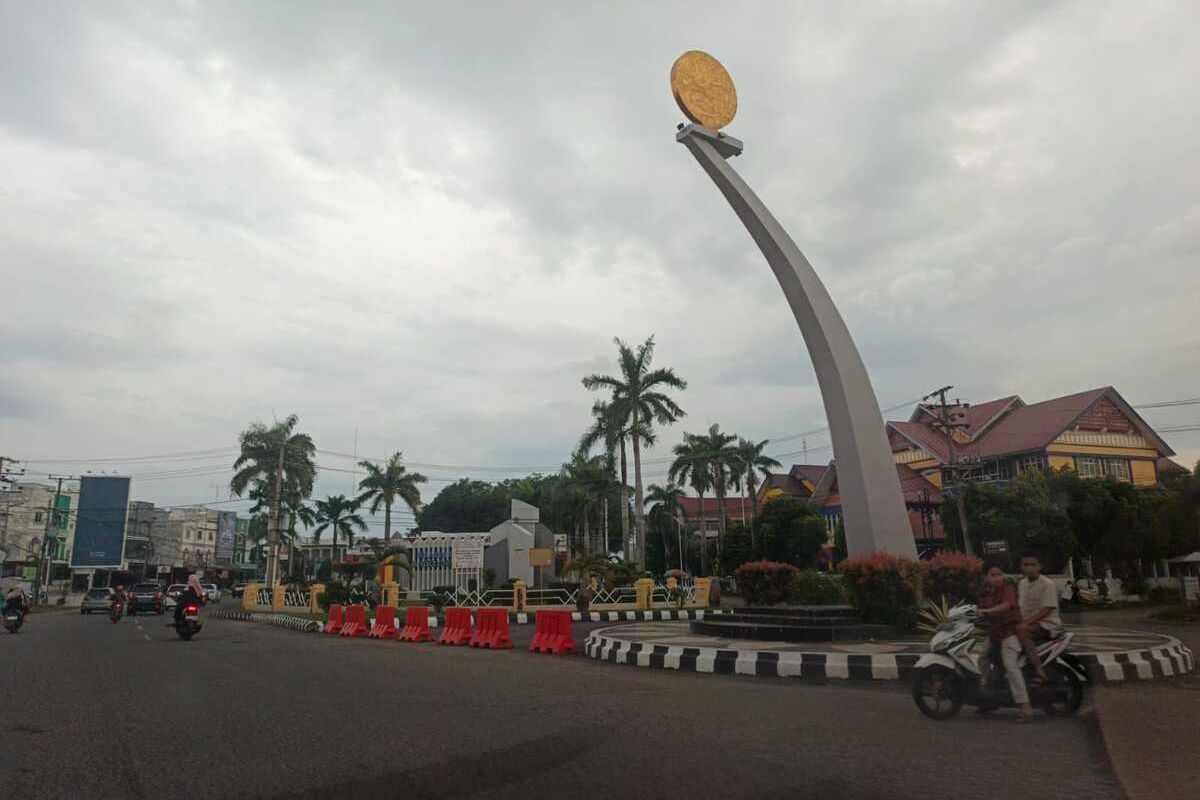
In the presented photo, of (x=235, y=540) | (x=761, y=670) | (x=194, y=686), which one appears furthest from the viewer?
(x=235, y=540)

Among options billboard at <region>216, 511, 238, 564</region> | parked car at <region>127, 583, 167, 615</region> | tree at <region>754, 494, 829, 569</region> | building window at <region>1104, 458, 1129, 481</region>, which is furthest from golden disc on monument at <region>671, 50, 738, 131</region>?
billboard at <region>216, 511, 238, 564</region>

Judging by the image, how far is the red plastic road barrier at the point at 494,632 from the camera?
14664 mm

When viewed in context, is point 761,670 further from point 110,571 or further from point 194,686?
point 110,571

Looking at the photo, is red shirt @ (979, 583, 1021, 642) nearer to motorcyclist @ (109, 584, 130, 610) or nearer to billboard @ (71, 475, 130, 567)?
motorcyclist @ (109, 584, 130, 610)

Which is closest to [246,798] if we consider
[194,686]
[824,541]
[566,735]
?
[566,735]

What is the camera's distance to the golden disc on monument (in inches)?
709

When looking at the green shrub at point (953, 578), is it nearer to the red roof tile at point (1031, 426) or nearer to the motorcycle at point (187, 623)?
the motorcycle at point (187, 623)

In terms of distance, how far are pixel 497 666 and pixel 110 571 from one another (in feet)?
241

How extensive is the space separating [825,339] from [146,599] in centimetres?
3263

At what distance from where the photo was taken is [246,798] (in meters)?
4.23

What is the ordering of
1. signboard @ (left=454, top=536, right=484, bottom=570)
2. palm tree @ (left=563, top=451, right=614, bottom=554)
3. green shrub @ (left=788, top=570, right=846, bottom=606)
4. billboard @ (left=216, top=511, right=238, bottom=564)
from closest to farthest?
green shrub @ (left=788, top=570, right=846, bottom=606)
signboard @ (left=454, top=536, right=484, bottom=570)
palm tree @ (left=563, top=451, right=614, bottom=554)
billboard @ (left=216, top=511, right=238, bottom=564)

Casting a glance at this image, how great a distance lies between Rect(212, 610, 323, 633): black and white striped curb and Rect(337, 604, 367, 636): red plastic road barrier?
2.14 metres

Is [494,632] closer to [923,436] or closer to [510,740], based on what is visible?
[510,740]

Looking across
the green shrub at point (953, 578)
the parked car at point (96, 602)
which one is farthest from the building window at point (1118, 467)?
the parked car at point (96, 602)
